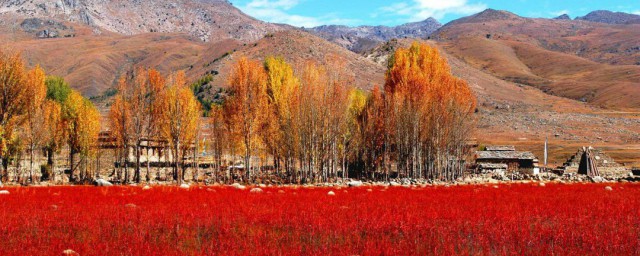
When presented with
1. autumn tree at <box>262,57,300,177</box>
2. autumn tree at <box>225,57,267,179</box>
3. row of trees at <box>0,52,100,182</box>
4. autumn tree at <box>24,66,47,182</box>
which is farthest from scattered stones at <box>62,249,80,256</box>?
autumn tree at <box>24,66,47,182</box>

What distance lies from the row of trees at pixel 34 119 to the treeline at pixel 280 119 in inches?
3.3

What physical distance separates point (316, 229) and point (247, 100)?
91.3 feet

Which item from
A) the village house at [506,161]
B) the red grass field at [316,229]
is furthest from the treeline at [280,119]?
the red grass field at [316,229]

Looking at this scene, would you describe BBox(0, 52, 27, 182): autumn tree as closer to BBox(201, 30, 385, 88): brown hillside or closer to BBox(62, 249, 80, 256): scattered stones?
BBox(62, 249, 80, 256): scattered stones

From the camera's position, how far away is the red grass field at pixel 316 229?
8.28 metres

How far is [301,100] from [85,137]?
19242mm

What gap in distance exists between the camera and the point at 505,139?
327ft

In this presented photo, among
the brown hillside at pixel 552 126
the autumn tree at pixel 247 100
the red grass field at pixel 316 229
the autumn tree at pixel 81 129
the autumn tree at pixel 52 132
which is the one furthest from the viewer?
the brown hillside at pixel 552 126

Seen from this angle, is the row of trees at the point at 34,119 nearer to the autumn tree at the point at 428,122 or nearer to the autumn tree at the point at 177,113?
the autumn tree at the point at 177,113

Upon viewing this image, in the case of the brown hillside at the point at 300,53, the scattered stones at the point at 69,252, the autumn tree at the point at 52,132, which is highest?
the brown hillside at the point at 300,53

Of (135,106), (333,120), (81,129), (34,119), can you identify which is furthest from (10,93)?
(333,120)

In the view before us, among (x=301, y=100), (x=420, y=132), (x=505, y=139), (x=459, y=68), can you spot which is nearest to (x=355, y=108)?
(x=420, y=132)

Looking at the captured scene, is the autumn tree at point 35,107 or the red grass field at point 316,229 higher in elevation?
the autumn tree at point 35,107

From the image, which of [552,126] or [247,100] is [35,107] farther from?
[552,126]
